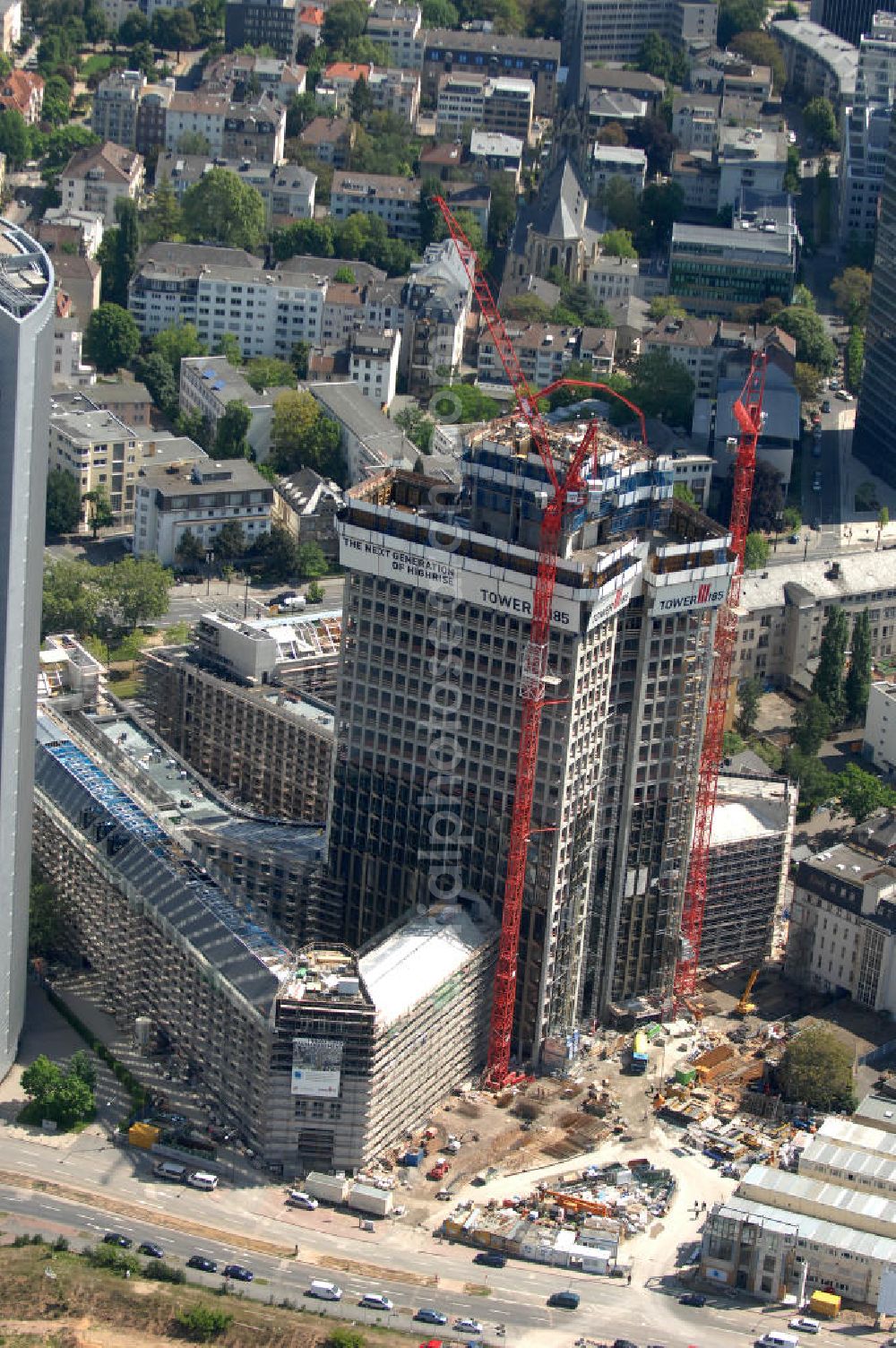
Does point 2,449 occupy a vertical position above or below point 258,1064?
above

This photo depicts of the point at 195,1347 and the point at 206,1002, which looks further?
the point at 206,1002

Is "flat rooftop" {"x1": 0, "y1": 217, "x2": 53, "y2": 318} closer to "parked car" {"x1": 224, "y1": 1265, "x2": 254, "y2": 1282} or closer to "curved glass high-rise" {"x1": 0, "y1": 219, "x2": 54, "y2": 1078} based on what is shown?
Result: "curved glass high-rise" {"x1": 0, "y1": 219, "x2": 54, "y2": 1078}

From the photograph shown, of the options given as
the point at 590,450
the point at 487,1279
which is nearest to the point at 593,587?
the point at 590,450

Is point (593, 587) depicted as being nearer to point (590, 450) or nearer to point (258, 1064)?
point (590, 450)

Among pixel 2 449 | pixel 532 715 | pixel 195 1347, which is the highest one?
pixel 2 449

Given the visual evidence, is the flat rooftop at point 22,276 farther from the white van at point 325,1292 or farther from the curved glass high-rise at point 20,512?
the white van at point 325,1292

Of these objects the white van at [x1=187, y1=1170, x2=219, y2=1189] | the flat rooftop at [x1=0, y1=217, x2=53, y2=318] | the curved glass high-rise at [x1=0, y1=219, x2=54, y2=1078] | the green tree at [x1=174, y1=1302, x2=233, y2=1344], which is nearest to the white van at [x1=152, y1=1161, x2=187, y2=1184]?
the white van at [x1=187, y1=1170, x2=219, y2=1189]

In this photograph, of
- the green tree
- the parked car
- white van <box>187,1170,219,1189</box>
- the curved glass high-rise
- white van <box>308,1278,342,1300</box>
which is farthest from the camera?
white van <box>187,1170,219,1189</box>
